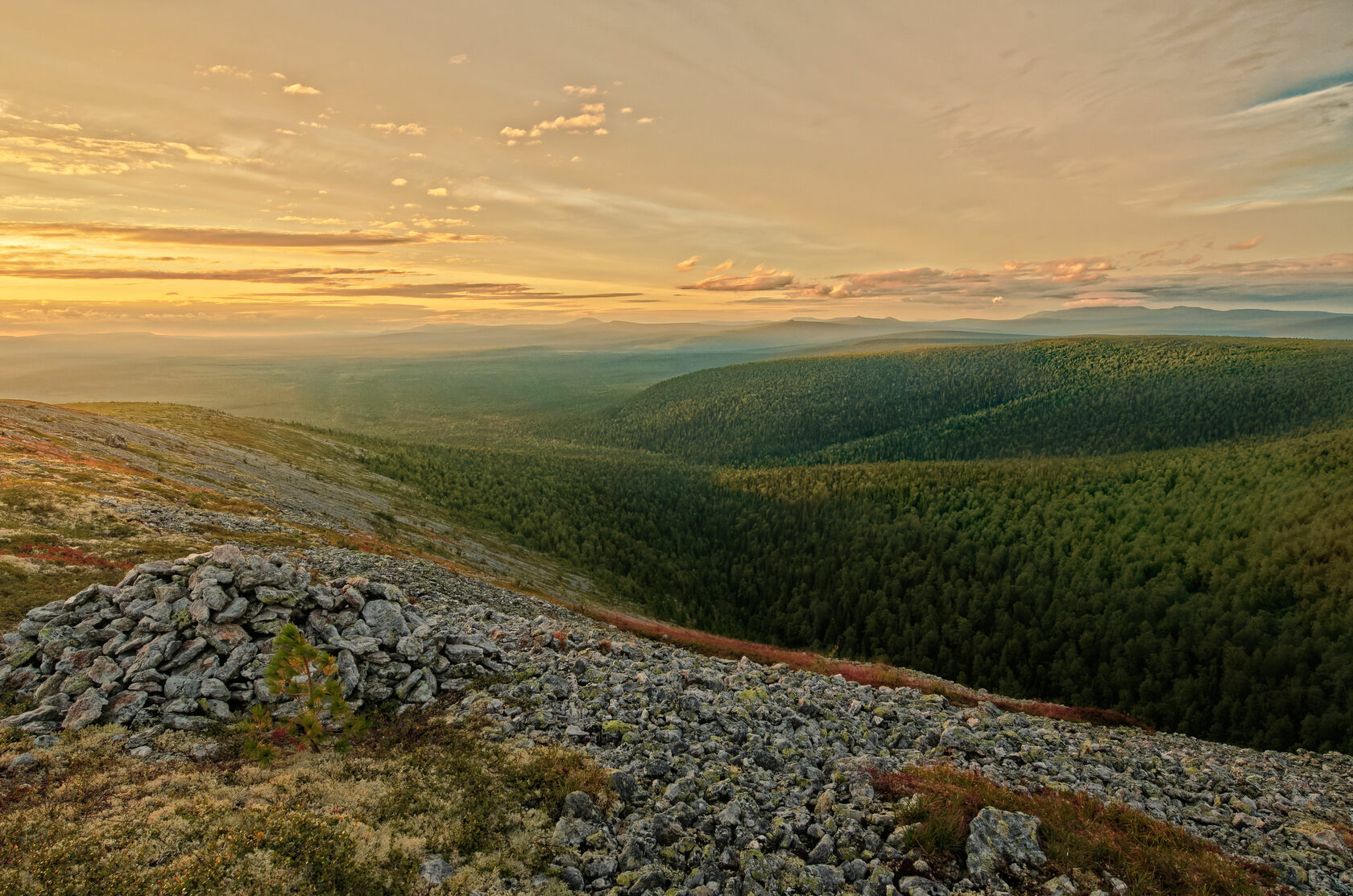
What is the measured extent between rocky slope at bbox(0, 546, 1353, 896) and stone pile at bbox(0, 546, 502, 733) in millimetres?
73

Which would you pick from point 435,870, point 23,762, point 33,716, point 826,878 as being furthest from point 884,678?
point 33,716

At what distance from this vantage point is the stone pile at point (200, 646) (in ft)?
61.6

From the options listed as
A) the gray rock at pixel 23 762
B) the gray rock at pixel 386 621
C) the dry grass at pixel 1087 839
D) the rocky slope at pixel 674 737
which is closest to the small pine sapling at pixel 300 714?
the rocky slope at pixel 674 737

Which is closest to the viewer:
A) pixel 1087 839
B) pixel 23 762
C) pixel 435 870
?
pixel 435 870

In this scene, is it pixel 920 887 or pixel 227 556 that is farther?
pixel 227 556

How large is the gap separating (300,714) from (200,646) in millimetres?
5043

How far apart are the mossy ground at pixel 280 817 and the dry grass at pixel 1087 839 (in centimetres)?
963

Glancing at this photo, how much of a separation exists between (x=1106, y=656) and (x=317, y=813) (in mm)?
137981

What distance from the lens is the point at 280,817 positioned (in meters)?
14.7

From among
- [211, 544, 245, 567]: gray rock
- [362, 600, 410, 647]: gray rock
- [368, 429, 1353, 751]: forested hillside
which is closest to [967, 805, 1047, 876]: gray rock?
[362, 600, 410, 647]: gray rock

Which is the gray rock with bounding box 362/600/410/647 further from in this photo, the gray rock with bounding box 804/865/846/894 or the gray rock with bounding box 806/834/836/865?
the gray rock with bounding box 804/865/846/894

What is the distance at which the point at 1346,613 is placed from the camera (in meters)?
98.7

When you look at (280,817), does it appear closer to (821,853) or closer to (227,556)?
(227,556)

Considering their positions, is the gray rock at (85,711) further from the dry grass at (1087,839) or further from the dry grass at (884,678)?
the dry grass at (884,678)
